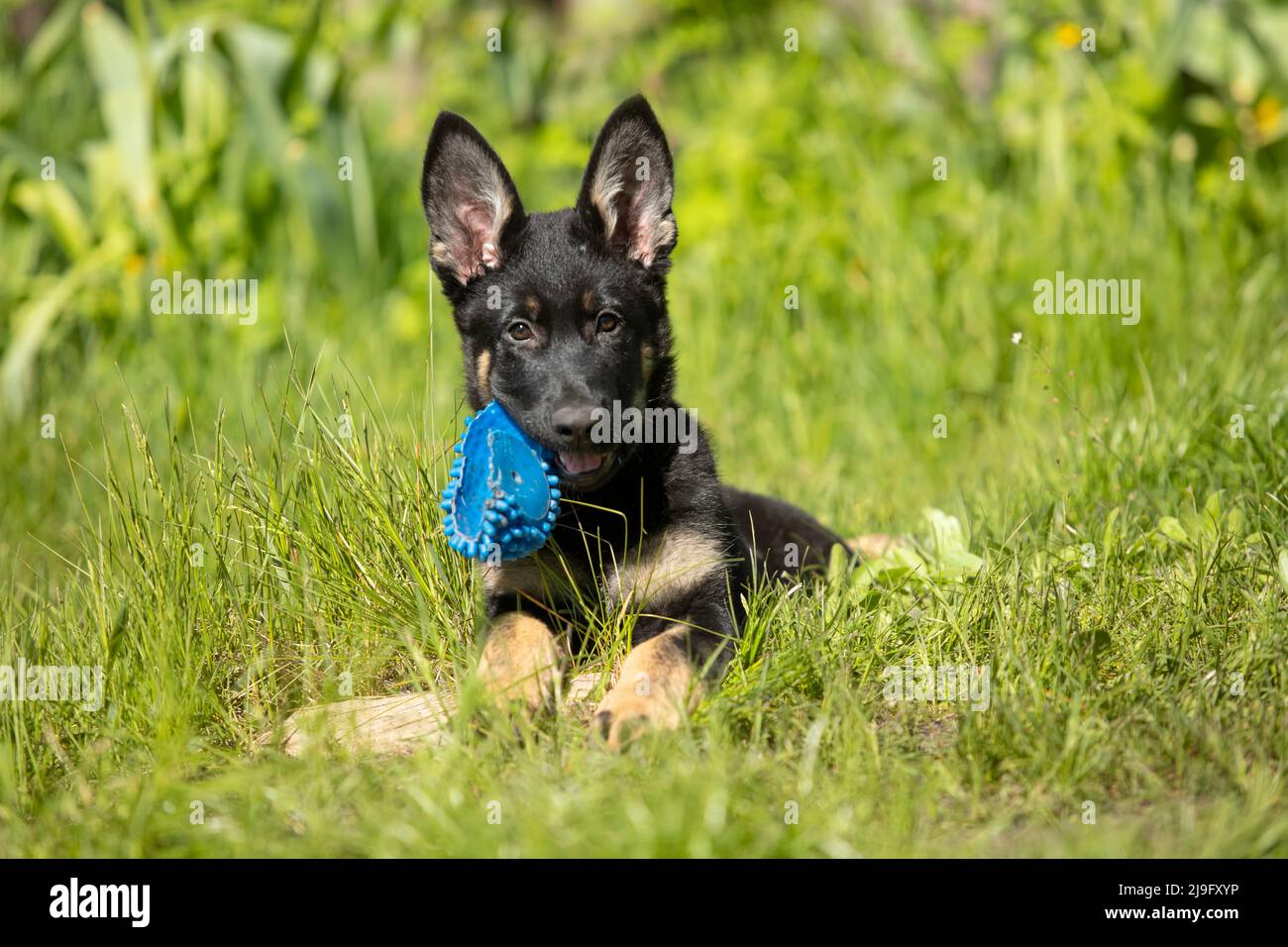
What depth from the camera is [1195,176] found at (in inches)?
251

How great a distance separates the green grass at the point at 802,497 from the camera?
8.78 ft

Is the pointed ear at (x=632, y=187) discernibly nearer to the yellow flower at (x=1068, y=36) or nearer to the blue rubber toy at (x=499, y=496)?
the blue rubber toy at (x=499, y=496)

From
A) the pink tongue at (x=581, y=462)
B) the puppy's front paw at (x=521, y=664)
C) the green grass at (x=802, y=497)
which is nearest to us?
the green grass at (x=802, y=497)

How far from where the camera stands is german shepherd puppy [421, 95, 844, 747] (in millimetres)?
3332

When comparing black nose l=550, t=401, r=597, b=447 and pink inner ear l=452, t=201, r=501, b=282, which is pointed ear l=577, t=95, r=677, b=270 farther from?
black nose l=550, t=401, r=597, b=447

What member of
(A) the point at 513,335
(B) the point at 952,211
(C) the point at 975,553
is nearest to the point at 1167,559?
(C) the point at 975,553

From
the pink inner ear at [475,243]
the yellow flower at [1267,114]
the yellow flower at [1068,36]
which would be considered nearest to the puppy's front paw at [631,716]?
the pink inner ear at [475,243]

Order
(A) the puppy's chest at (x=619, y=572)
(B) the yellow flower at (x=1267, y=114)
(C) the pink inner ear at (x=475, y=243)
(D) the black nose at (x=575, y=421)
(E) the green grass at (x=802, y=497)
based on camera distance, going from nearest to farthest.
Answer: (E) the green grass at (x=802, y=497) → (D) the black nose at (x=575, y=421) → (A) the puppy's chest at (x=619, y=572) → (C) the pink inner ear at (x=475, y=243) → (B) the yellow flower at (x=1267, y=114)

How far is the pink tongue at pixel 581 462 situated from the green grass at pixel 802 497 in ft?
1.47

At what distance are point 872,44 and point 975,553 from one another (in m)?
6.24

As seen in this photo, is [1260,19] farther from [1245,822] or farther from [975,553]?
[1245,822]

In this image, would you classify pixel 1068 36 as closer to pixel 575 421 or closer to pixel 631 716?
pixel 575 421

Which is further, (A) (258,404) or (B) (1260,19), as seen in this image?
(B) (1260,19)

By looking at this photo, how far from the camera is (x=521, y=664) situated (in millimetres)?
3127
